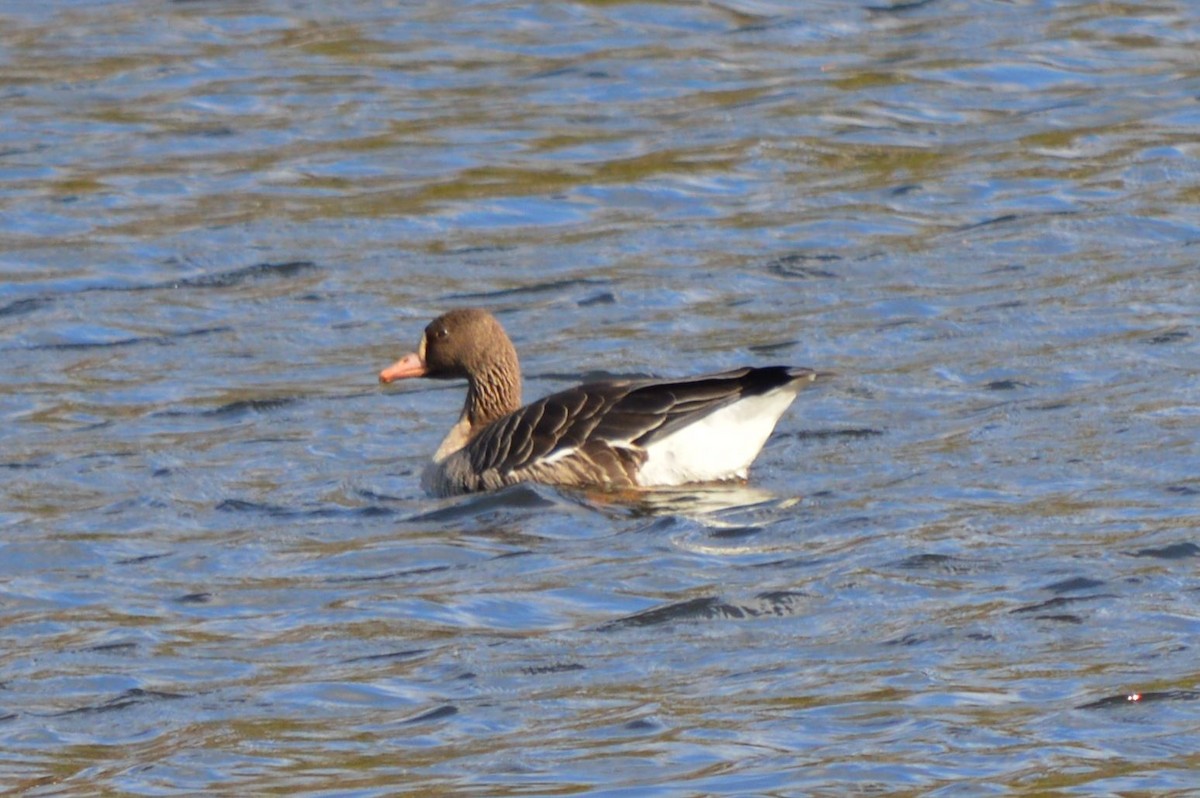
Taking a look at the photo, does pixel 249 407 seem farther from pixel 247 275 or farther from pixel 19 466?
pixel 247 275

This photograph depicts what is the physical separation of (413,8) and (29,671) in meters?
15.6

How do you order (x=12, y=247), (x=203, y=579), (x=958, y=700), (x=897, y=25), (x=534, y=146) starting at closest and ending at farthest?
(x=958, y=700)
(x=203, y=579)
(x=12, y=247)
(x=534, y=146)
(x=897, y=25)

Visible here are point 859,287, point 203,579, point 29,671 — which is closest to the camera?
point 29,671

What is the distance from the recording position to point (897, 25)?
72.8 ft

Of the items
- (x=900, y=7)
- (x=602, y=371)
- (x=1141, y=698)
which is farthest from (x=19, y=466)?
A: (x=900, y=7)

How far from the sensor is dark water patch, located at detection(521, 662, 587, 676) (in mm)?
8305

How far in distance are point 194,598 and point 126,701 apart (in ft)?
4.88

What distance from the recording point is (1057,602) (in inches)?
338

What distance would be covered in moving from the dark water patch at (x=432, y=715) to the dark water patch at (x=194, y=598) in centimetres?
205

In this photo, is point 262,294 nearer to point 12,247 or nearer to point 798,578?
point 12,247

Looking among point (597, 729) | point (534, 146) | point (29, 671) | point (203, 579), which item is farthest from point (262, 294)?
point (597, 729)

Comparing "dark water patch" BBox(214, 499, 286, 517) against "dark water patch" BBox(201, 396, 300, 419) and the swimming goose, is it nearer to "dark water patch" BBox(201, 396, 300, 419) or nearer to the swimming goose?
the swimming goose

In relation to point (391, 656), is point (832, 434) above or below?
below

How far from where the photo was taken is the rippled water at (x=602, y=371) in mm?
7699
